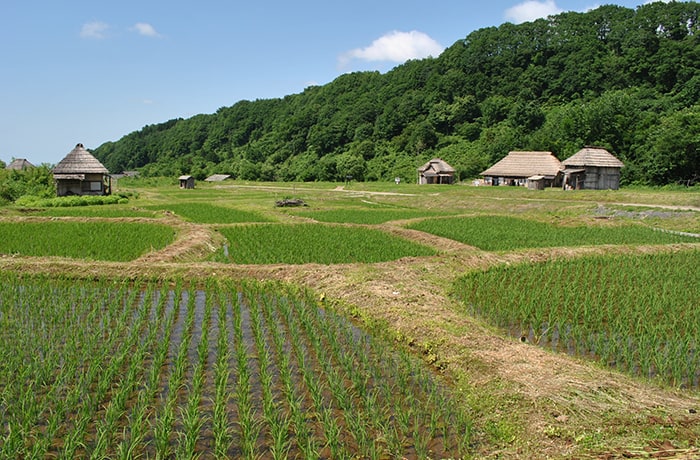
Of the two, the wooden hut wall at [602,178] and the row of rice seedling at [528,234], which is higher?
the wooden hut wall at [602,178]

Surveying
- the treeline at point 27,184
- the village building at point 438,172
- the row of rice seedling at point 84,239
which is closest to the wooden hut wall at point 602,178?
the village building at point 438,172

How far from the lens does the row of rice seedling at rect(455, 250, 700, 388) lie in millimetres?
6023

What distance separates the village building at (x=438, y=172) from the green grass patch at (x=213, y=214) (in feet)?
83.7

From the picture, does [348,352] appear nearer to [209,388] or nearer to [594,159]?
[209,388]

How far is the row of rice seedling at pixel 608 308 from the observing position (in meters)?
6.02

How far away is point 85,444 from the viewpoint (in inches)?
157

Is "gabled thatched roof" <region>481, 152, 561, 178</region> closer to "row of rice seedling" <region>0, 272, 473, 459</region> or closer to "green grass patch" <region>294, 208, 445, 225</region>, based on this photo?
"green grass patch" <region>294, 208, 445, 225</region>

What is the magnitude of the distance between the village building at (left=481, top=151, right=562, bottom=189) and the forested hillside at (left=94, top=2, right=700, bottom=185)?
2395mm

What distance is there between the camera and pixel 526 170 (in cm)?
4038

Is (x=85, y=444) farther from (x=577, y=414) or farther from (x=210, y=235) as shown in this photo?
(x=210, y=235)

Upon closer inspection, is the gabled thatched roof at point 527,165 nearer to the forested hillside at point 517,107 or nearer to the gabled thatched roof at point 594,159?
the forested hillside at point 517,107

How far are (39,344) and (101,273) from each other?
4.13m

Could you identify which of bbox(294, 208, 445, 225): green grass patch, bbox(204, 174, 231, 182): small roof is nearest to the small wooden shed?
bbox(204, 174, 231, 182): small roof

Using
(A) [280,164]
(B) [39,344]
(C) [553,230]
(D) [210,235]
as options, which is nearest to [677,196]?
(C) [553,230]
